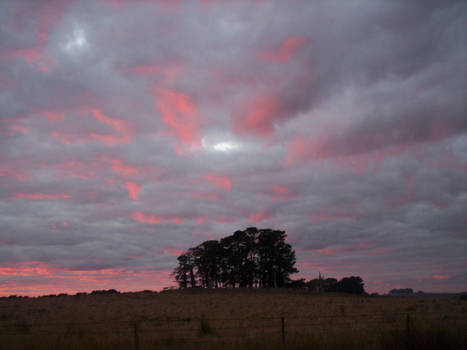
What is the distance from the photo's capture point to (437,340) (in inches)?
697

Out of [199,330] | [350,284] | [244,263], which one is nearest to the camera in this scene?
[199,330]

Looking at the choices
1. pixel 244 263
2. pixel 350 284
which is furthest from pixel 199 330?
pixel 350 284

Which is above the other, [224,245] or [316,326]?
[224,245]

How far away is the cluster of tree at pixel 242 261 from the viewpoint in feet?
337

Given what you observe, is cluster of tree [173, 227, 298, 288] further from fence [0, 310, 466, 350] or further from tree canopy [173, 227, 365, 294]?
fence [0, 310, 466, 350]

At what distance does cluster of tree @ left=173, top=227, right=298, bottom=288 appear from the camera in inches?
4043

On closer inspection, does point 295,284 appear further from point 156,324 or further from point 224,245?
point 156,324

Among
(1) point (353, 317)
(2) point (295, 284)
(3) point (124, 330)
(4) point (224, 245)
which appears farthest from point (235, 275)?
(3) point (124, 330)

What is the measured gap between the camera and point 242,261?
349 ft

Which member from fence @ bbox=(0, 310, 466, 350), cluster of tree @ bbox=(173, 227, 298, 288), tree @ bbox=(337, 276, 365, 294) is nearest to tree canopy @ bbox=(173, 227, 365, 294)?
cluster of tree @ bbox=(173, 227, 298, 288)

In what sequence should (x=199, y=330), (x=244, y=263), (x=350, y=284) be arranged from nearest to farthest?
1. (x=199, y=330)
2. (x=244, y=263)
3. (x=350, y=284)

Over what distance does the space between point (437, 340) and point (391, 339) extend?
182 cm

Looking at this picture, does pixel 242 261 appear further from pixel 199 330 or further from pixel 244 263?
pixel 199 330

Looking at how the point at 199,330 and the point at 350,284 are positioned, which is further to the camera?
the point at 350,284
